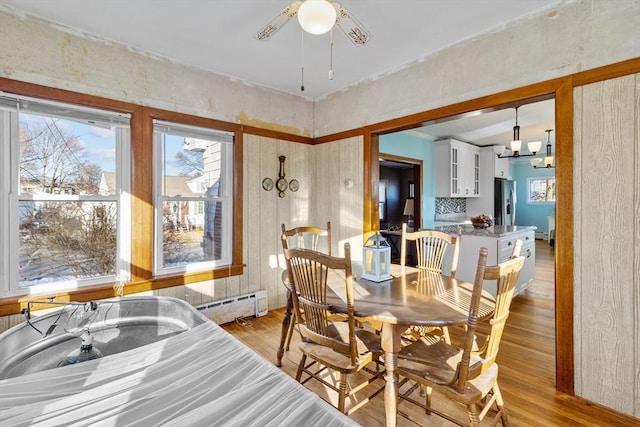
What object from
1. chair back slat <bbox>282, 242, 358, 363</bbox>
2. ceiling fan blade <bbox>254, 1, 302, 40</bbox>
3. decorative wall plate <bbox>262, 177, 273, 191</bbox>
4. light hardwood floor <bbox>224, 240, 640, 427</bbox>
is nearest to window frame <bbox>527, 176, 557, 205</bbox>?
light hardwood floor <bbox>224, 240, 640, 427</bbox>

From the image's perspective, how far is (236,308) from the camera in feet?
11.0

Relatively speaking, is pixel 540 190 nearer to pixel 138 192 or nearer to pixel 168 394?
pixel 138 192

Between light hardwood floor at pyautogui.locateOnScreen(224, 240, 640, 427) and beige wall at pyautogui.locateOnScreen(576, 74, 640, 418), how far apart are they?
191 millimetres

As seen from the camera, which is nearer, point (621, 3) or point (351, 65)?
point (621, 3)

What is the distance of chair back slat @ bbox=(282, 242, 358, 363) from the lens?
1616 mm

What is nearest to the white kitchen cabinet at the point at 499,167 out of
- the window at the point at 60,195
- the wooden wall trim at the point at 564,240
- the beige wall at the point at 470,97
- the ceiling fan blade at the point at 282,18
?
the beige wall at the point at 470,97

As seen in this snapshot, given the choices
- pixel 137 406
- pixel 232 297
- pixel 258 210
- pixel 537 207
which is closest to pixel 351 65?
pixel 258 210

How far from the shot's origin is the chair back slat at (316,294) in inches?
63.6

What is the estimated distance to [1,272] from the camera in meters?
2.28

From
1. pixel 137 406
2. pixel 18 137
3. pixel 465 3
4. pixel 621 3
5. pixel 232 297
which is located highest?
pixel 465 3

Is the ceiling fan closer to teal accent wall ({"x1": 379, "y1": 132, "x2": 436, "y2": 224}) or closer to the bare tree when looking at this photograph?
the bare tree

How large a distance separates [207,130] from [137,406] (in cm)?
264

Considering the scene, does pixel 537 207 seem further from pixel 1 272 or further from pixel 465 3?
pixel 1 272

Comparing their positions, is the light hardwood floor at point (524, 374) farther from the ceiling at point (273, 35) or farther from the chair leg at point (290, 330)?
the ceiling at point (273, 35)
